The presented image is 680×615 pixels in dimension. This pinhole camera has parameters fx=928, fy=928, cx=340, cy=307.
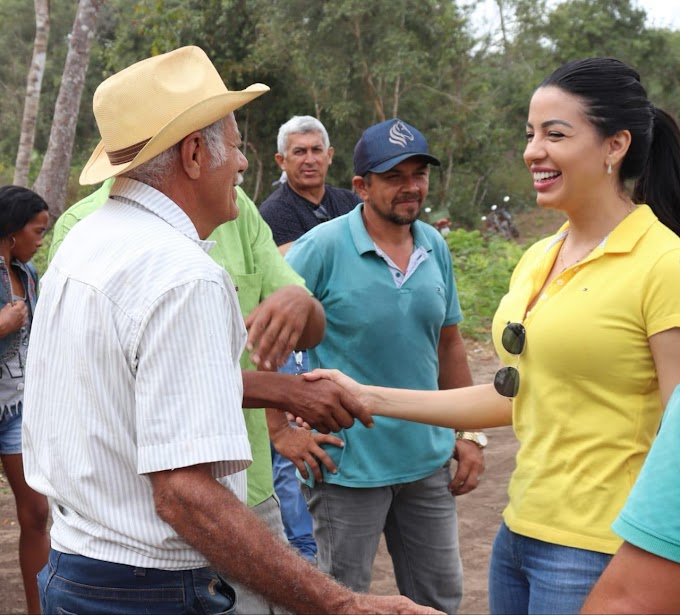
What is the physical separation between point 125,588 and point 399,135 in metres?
2.61

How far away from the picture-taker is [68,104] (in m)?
10.9

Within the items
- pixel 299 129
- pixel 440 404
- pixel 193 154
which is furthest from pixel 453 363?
pixel 299 129

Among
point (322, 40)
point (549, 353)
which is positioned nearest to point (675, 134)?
point (549, 353)

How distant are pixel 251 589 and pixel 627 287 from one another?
128 cm

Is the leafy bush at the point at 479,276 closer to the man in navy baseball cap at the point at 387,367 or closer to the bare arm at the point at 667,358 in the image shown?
the man in navy baseball cap at the point at 387,367

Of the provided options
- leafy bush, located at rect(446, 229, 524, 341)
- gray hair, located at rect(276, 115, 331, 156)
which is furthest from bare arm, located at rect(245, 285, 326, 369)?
leafy bush, located at rect(446, 229, 524, 341)

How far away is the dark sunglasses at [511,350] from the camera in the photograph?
2756 mm

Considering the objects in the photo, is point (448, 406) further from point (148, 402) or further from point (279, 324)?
point (148, 402)

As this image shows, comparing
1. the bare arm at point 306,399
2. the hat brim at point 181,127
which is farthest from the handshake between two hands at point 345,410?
the hat brim at point 181,127

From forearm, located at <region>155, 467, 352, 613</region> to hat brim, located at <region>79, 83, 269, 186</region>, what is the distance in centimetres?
75

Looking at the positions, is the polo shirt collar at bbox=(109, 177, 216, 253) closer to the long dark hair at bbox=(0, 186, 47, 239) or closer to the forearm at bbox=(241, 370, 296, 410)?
the forearm at bbox=(241, 370, 296, 410)

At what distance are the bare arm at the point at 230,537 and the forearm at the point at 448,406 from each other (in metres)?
1.28

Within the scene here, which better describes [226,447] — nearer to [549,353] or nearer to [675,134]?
[549,353]

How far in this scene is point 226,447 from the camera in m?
1.93
